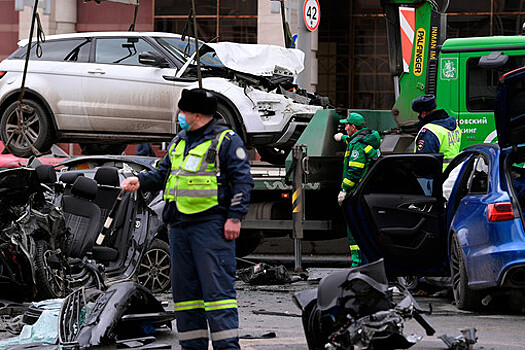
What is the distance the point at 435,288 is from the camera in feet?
36.1

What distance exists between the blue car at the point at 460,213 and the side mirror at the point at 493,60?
139 centimetres

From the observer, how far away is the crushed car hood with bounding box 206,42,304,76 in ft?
42.1

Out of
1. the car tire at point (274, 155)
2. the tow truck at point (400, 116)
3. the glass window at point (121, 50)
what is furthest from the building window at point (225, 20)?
the glass window at point (121, 50)

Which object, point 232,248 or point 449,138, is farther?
point 449,138

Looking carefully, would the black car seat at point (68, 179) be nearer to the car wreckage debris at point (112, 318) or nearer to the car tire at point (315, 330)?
the car wreckage debris at point (112, 318)

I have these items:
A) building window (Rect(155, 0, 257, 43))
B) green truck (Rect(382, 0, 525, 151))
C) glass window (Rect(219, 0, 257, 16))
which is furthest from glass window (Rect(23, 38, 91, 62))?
glass window (Rect(219, 0, 257, 16))

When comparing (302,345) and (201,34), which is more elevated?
(201,34)

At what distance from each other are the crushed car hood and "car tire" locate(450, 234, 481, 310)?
452 centimetres

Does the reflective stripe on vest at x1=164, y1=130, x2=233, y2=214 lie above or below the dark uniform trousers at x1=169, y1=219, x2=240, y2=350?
above

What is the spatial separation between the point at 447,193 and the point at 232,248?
3942mm

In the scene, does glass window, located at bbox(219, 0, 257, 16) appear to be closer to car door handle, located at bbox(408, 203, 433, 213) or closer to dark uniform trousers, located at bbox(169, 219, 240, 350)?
car door handle, located at bbox(408, 203, 433, 213)

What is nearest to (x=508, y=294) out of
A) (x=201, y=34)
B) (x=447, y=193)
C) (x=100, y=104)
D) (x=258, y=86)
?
(x=447, y=193)

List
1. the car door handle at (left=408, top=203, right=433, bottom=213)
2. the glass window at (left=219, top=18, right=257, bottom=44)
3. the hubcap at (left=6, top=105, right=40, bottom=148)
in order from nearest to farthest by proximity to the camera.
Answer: the car door handle at (left=408, top=203, right=433, bottom=213)
the hubcap at (left=6, top=105, right=40, bottom=148)
the glass window at (left=219, top=18, right=257, bottom=44)

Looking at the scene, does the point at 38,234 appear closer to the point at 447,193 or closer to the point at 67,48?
the point at 447,193
